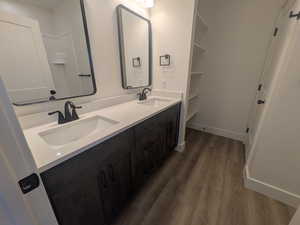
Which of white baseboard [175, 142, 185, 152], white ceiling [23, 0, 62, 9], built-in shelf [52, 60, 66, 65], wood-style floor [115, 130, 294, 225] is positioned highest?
white ceiling [23, 0, 62, 9]

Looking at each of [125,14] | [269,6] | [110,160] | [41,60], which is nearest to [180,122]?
→ [110,160]

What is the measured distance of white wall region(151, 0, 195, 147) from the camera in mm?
1636

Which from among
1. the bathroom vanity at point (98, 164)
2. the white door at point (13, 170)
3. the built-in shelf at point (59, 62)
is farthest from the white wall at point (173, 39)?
the white door at point (13, 170)

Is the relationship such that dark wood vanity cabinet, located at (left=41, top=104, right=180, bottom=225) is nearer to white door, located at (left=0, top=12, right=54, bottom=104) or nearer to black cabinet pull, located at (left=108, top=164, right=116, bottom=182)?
black cabinet pull, located at (left=108, top=164, right=116, bottom=182)

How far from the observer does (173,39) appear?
1782mm

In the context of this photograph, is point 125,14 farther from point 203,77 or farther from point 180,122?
point 203,77

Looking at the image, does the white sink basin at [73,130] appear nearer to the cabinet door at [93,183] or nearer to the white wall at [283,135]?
the cabinet door at [93,183]

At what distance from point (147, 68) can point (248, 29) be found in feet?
5.66

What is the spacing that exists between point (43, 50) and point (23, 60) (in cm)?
15

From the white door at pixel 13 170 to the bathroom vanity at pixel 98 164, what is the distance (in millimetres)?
184

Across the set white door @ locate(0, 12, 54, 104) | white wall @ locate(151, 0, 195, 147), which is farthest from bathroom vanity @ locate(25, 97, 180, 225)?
white wall @ locate(151, 0, 195, 147)

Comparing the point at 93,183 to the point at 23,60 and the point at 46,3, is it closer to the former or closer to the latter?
the point at 23,60

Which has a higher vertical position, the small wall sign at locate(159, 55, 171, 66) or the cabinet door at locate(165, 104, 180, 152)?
the small wall sign at locate(159, 55, 171, 66)

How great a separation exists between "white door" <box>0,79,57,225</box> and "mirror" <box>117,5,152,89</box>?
140 cm
